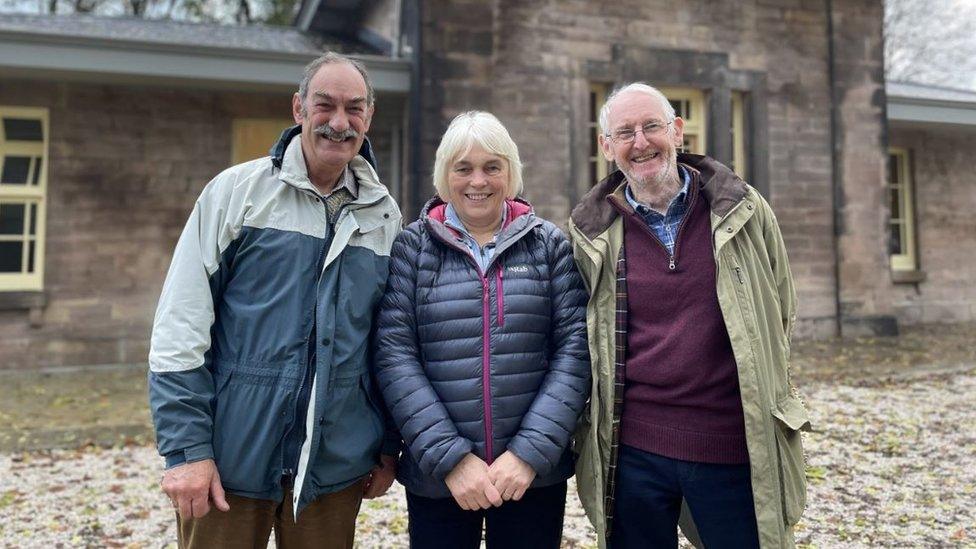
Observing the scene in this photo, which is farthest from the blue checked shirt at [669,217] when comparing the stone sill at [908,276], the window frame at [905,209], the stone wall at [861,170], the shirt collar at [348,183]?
the window frame at [905,209]

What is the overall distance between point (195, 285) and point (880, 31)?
10.9 metres

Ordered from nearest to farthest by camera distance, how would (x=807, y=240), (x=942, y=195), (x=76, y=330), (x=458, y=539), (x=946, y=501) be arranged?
1. (x=458, y=539)
2. (x=946, y=501)
3. (x=76, y=330)
4. (x=807, y=240)
5. (x=942, y=195)

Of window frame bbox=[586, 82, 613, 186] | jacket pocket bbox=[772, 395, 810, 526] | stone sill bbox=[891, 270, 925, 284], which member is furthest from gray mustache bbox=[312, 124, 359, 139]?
stone sill bbox=[891, 270, 925, 284]

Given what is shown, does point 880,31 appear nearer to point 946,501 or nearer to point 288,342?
point 946,501

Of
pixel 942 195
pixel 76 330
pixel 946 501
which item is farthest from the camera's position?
pixel 942 195

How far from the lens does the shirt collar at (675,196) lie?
198cm

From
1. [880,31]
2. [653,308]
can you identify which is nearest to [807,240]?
[880,31]

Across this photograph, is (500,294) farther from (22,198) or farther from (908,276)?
(908,276)

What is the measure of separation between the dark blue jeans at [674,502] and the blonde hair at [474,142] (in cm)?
88

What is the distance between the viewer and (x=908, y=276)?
11258mm

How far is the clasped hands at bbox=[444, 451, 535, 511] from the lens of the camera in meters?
1.72

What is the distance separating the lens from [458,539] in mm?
1867

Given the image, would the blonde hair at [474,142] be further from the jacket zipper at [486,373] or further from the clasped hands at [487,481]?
the clasped hands at [487,481]

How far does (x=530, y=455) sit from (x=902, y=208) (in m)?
12.3
